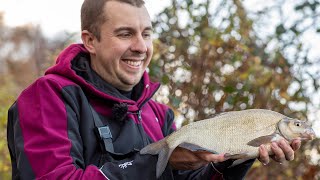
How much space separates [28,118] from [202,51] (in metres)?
3.48

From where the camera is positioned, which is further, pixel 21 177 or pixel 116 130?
pixel 116 130

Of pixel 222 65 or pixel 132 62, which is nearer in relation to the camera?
pixel 132 62

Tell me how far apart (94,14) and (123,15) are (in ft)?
0.60

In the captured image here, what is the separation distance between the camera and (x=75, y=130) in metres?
3.06

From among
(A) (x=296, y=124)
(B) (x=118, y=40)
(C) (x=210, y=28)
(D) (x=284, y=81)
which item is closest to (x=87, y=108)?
(B) (x=118, y=40)

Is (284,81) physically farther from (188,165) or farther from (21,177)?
(21,177)

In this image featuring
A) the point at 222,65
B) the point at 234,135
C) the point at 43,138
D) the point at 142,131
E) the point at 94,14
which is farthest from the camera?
the point at 222,65

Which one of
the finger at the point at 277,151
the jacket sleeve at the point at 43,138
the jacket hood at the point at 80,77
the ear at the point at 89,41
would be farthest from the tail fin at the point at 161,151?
the ear at the point at 89,41

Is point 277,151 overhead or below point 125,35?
below

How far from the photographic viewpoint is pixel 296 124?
312cm

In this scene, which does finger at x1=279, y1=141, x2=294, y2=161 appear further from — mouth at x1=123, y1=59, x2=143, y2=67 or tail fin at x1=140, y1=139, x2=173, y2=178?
mouth at x1=123, y1=59, x2=143, y2=67

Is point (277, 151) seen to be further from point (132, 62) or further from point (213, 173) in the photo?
point (132, 62)

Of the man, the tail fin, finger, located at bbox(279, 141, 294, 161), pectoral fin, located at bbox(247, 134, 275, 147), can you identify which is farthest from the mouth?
finger, located at bbox(279, 141, 294, 161)

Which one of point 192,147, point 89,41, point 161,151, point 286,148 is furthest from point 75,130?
point 286,148
